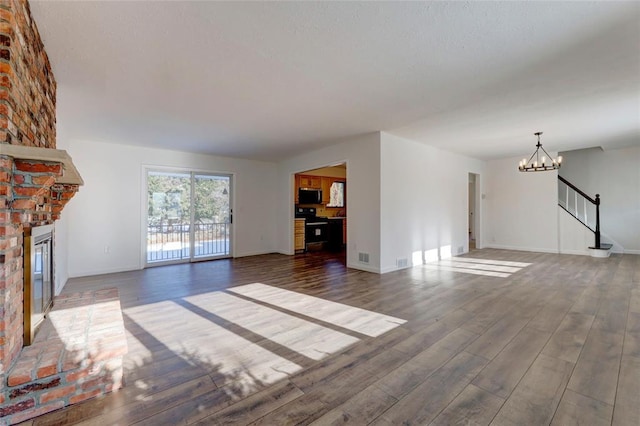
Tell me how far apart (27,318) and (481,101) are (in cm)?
472

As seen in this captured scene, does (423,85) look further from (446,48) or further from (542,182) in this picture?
(542,182)

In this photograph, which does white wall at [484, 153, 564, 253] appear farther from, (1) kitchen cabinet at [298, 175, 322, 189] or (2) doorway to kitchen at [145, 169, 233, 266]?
(2) doorway to kitchen at [145, 169, 233, 266]

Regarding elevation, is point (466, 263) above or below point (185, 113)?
below

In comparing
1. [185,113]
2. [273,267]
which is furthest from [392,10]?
[273,267]

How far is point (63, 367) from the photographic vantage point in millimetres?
1569

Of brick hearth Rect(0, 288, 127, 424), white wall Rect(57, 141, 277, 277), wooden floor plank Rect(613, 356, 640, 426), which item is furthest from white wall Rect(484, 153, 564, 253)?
brick hearth Rect(0, 288, 127, 424)

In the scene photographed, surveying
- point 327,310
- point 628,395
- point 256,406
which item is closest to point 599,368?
point 628,395

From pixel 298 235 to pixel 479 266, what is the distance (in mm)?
4223

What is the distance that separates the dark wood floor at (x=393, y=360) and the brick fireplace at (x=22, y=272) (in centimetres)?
14

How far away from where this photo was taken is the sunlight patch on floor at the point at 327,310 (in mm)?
2639

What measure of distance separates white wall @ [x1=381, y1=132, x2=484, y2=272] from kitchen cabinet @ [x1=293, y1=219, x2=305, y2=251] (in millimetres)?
3008

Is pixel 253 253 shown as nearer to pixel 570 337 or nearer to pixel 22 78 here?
pixel 22 78

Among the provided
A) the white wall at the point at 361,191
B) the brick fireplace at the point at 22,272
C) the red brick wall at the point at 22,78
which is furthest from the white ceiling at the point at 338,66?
the white wall at the point at 361,191

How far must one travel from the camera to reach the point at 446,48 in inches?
90.2
